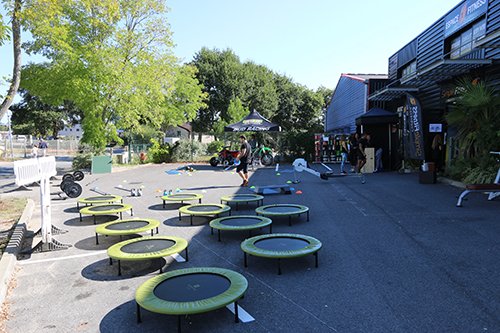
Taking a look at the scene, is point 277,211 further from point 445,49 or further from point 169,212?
point 445,49

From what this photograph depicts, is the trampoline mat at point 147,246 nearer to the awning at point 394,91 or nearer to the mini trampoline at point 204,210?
the mini trampoline at point 204,210

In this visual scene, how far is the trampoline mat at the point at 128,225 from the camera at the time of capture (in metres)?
6.30

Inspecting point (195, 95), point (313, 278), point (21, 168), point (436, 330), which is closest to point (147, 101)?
point (195, 95)

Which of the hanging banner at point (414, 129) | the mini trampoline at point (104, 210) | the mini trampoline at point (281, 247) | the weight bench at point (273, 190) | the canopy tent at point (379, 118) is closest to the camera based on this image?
the mini trampoline at point (281, 247)

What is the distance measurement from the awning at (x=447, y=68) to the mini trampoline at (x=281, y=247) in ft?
28.9

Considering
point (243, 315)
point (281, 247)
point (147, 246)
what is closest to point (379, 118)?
point (281, 247)

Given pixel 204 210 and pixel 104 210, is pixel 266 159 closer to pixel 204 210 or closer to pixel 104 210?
pixel 204 210

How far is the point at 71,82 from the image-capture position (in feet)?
59.6

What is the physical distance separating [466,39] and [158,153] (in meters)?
19.3

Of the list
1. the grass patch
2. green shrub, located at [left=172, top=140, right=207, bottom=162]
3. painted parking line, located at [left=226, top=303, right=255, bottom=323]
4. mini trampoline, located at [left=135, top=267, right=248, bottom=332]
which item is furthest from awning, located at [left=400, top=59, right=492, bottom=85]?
green shrub, located at [left=172, top=140, right=207, bottom=162]

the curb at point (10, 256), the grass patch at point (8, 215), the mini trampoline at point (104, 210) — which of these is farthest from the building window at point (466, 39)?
the grass patch at point (8, 215)

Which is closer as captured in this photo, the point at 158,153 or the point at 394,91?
the point at 394,91

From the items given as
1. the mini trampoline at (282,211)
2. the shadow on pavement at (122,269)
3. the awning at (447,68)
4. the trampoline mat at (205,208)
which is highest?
the awning at (447,68)

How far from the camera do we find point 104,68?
1839 cm
